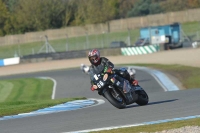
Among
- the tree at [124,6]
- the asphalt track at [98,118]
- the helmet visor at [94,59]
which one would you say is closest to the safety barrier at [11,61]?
the asphalt track at [98,118]

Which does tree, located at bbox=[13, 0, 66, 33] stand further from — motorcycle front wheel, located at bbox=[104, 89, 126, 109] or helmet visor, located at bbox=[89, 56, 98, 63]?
helmet visor, located at bbox=[89, 56, 98, 63]

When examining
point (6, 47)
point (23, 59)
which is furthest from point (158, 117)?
point (6, 47)

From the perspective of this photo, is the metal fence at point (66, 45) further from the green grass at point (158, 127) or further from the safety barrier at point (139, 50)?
the green grass at point (158, 127)

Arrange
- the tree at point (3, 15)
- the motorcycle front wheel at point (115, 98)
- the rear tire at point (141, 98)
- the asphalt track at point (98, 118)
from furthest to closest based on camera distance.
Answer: the tree at point (3, 15)
the rear tire at point (141, 98)
the motorcycle front wheel at point (115, 98)
the asphalt track at point (98, 118)

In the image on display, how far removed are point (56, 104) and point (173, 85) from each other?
9282 mm

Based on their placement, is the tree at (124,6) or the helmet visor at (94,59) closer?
the helmet visor at (94,59)

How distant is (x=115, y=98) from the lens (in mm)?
13141

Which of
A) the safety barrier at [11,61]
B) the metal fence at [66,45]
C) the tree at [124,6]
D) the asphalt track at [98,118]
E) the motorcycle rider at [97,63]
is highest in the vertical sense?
the tree at [124,6]

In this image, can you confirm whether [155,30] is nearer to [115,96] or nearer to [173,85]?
[173,85]

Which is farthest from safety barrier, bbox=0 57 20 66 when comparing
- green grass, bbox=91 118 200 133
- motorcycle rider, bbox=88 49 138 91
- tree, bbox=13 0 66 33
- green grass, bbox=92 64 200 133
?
green grass, bbox=91 118 200 133

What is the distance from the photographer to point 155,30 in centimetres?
5953

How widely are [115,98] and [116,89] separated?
7.9 inches

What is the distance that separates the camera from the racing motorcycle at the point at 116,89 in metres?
12.8

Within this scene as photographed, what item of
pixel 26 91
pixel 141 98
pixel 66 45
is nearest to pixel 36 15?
pixel 66 45
